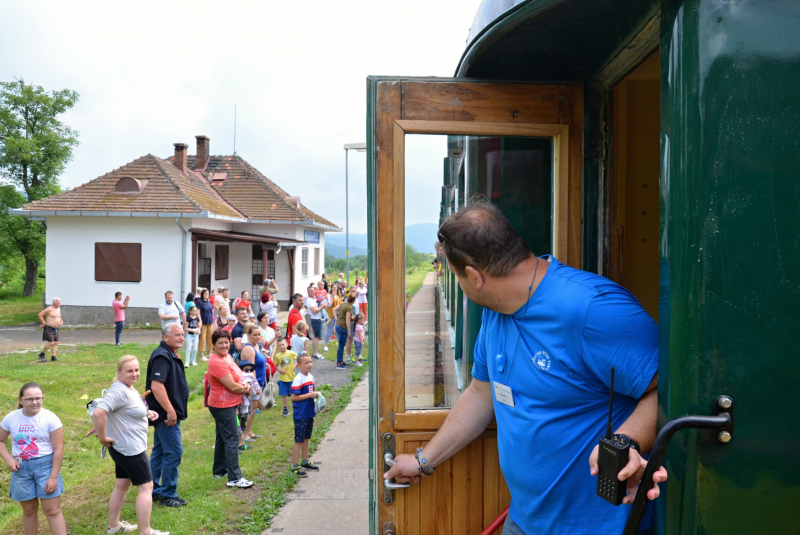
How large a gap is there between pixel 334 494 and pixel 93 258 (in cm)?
1730

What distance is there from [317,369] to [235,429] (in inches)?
261

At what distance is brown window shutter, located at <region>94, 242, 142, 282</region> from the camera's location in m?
20.1

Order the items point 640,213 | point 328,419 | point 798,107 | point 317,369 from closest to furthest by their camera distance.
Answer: point 798,107 → point 640,213 → point 328,419 → point 317,369

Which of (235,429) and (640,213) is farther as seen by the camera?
(235,429)

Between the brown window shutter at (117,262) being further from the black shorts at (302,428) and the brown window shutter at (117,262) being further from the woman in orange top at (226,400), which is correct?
the black shorts at (302,428)

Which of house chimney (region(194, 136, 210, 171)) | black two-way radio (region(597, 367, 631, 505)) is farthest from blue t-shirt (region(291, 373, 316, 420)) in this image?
house chimney (region(194, 136, 210, 171))

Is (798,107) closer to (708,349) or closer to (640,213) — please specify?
(708,349)

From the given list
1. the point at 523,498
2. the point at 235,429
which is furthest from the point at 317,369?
the point at 523,498

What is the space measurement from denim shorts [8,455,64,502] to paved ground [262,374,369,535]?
1818 millimetres

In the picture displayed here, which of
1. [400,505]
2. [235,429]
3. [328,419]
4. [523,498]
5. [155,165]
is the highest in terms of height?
[155,165]

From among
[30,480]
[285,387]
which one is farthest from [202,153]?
[30,480]

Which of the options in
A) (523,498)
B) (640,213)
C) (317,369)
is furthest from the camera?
(317,369)

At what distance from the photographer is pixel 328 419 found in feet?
29.8

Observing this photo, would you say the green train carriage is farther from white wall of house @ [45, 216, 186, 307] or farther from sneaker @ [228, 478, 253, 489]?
white wall of house @ [45, 216, 186, 307]
